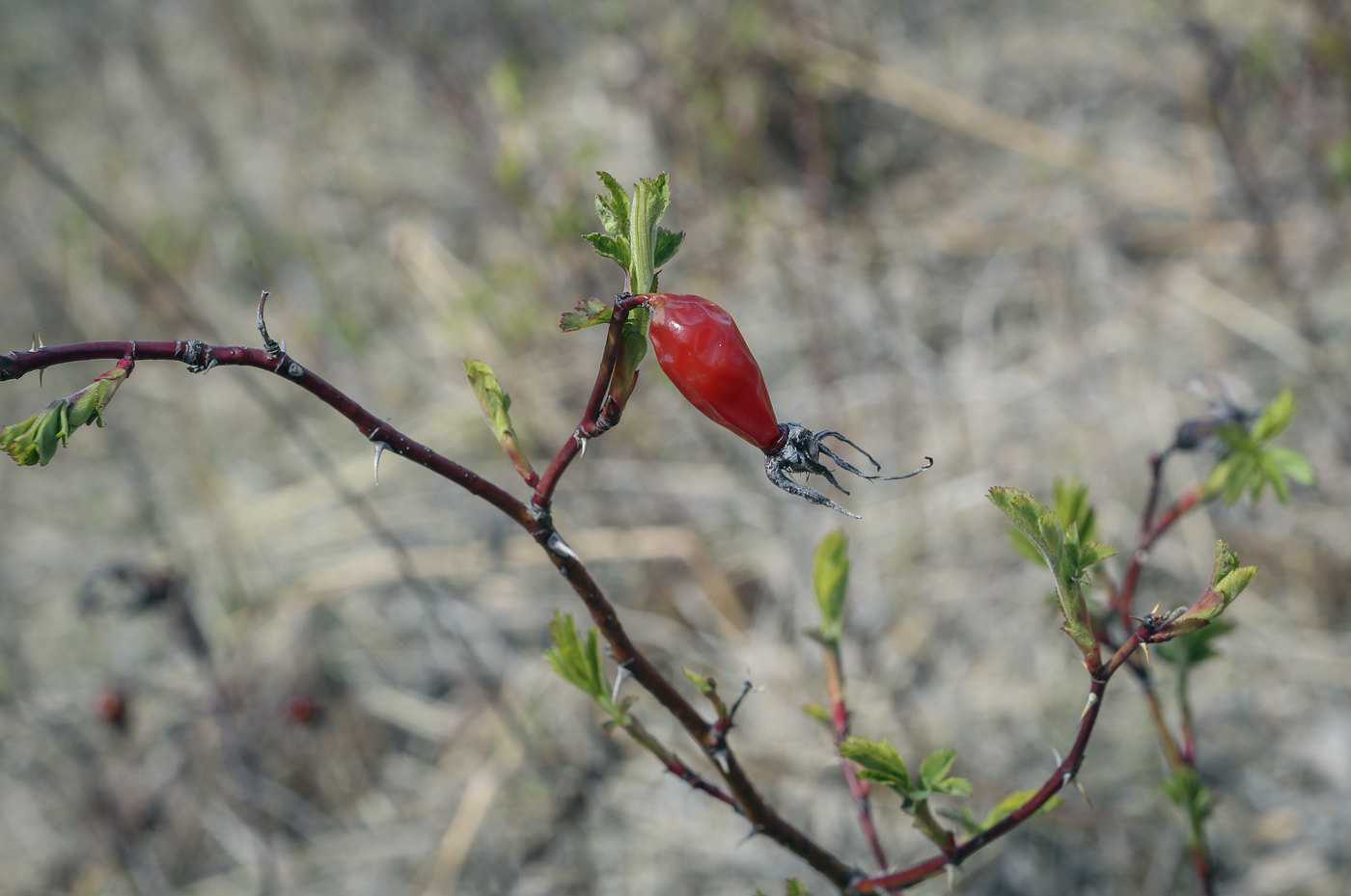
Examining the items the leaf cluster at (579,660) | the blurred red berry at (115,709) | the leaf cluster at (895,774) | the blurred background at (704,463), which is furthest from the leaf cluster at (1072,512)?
the blurred red berry at (115,709)

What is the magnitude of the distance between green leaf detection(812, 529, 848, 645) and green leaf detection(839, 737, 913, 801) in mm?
245

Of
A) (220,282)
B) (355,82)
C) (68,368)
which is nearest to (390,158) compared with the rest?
(355,82)

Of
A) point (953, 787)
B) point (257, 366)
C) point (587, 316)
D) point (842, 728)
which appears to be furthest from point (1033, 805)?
point (257, 366)

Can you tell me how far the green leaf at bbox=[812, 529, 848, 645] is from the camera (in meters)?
1.21

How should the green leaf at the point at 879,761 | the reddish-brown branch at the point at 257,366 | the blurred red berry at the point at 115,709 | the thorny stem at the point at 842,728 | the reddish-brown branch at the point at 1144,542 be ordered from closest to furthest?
the reddish-brown branch at the point at 257,366 < the green leaf at the point at 879,761 < the thorny stem at the point at 842,728 < the reddish-brown branch at the point at 1144,542 < the blurred red berry at the point at 115,709

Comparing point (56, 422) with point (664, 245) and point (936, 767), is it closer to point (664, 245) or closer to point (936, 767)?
point (664, 245)

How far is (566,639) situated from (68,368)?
487cm

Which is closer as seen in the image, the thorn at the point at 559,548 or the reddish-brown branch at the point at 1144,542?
the thorn at the point at 559,548

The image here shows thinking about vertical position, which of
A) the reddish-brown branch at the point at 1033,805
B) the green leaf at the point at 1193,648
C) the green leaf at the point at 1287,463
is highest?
the green leaf at the point at 1287,463

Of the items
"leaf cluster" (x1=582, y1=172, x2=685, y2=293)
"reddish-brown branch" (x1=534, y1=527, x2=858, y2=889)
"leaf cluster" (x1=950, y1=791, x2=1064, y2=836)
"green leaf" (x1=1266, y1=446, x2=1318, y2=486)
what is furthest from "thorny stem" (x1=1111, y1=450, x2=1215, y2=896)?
"leaf cluster" (x1=582, y1=172, x2=685, y2=293)

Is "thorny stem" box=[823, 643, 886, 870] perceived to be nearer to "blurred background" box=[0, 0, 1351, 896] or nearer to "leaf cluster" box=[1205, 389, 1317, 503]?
"leaf cluster" box=[1205, 389, 1317, 503]

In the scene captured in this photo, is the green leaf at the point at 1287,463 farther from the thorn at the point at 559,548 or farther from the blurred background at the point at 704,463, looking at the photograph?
the thorn at the point at 559,548

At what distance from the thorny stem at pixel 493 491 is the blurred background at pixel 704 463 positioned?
3.05 feet

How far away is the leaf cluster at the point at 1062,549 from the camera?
0.81 metres
